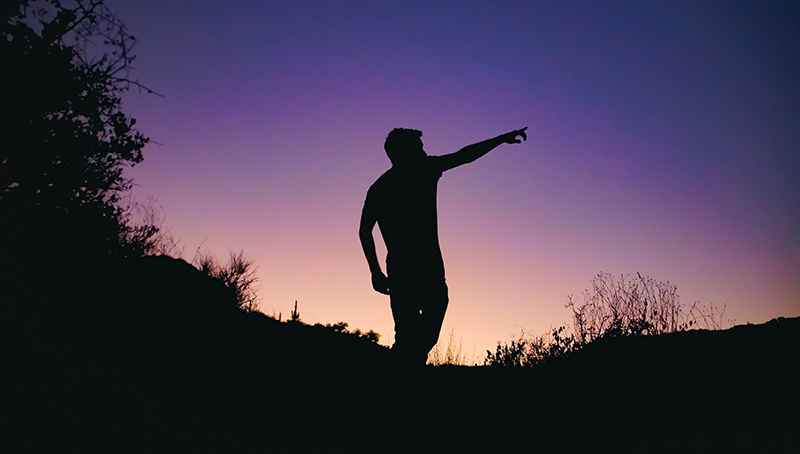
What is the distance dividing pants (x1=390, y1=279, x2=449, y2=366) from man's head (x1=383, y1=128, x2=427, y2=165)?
1.16 meters

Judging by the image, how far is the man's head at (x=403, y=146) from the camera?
379cm

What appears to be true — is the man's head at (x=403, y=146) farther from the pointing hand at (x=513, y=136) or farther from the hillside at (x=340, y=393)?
the hillside at (x=340, y=393)

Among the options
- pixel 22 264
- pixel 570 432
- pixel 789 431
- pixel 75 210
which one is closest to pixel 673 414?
pixel 789 431

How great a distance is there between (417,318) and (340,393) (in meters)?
1.38

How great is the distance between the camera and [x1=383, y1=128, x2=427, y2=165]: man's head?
3789 millimetres

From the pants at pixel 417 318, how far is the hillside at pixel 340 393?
21 centimetres

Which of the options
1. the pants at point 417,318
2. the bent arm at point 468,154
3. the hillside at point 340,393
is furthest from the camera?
the bent arm at point 468,154

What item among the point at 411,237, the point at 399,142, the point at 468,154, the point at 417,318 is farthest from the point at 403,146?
the point at 417,318

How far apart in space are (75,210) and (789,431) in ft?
35.8

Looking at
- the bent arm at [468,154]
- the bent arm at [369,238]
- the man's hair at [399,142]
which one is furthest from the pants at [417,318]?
the man's hair at [399,142]

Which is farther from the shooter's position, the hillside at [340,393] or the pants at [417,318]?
the pants at [417,318]

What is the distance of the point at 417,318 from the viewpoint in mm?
3473

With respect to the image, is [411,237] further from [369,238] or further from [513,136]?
[513,136]

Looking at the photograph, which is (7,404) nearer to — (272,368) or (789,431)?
(272,368)
